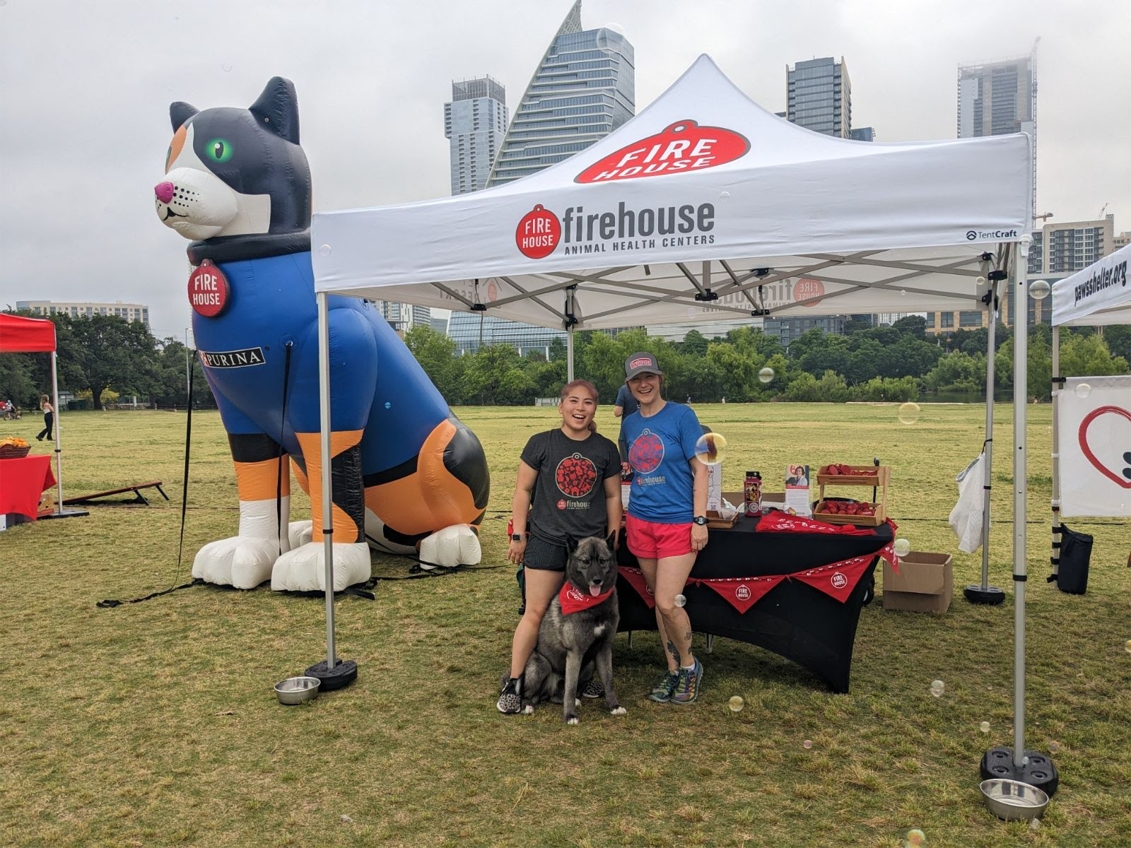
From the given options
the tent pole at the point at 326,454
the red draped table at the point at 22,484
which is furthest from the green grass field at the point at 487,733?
the red draped table at the point at 22,484

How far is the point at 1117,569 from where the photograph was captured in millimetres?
6762

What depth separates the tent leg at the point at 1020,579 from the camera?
301 centimetres

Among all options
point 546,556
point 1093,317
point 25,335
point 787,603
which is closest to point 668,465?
point 546,556

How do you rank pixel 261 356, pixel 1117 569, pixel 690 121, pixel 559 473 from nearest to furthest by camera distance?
pixel 559 473 → pixel 690 121 → pixel 261 356 → pixel 1117 569

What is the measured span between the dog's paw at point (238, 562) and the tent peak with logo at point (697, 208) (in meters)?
2.82

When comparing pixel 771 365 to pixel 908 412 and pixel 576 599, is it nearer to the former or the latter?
pixel 908 412

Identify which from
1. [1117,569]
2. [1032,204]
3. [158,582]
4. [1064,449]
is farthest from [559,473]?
[1117,569]

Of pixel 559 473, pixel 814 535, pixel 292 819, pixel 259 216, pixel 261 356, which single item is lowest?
pixel 292 819

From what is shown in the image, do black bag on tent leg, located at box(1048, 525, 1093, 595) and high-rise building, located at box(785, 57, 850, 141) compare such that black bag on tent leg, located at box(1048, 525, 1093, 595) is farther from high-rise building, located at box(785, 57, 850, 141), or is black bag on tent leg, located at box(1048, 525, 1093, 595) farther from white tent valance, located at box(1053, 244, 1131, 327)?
high-rise building, located at box(785, 57, 850, 141)

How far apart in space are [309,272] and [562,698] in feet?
12.0

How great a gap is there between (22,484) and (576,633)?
875 centimetres

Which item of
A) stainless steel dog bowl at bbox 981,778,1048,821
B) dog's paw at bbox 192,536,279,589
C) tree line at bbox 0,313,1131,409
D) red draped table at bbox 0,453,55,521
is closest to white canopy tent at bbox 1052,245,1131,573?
stainless steel dog bowl at bbox 981,778,1048,821

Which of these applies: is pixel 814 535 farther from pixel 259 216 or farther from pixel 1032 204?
pixel 259 216

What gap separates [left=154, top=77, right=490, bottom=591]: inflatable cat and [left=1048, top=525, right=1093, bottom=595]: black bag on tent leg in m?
5.00
